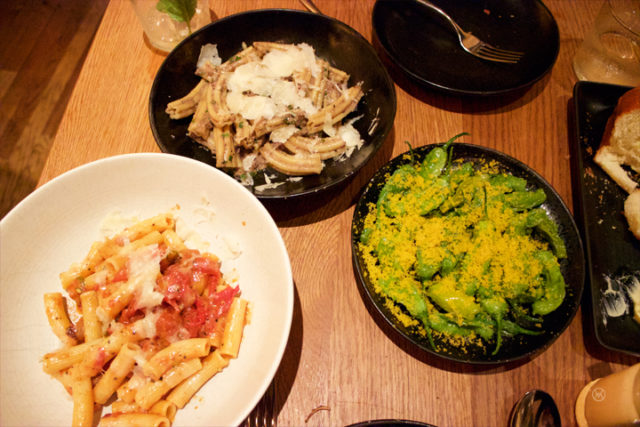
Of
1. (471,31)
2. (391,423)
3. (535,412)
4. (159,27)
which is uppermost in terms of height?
(159,27)

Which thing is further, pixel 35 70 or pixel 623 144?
pixel 35 70

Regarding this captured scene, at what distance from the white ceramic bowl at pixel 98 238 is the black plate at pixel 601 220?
1.12 m

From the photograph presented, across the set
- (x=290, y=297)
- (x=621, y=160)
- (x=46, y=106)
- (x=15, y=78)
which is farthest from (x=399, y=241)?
(x=15, y=78)

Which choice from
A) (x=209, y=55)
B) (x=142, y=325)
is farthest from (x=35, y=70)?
(x=142, y=325)

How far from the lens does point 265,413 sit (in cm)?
119

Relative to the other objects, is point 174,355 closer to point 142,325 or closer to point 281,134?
point 142,325

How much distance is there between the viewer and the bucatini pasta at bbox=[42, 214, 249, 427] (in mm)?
1050

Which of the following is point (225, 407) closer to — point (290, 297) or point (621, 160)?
point (290, 297)

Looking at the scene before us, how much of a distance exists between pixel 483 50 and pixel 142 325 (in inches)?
76.9

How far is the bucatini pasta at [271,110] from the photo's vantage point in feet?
5.00

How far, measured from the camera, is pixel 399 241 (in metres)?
1.34

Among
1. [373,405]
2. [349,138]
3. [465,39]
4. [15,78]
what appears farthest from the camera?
[15,78]

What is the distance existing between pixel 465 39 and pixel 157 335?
6.36 feet

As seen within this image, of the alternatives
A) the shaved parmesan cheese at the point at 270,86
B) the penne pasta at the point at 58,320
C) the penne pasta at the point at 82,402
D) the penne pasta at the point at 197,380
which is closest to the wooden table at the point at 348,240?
the penne pasta at the point at 197,380
